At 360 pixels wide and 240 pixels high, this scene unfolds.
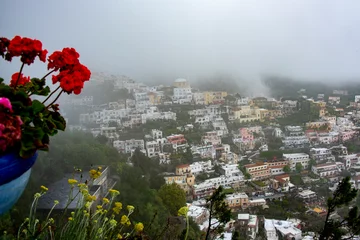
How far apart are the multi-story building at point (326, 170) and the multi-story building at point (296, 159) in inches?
20.0

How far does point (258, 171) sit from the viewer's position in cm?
945

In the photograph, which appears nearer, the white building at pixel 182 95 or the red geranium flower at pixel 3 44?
the red geranium flower at pixel 3 44

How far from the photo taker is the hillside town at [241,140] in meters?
7.54

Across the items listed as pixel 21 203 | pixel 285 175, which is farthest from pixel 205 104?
pixel 21 203

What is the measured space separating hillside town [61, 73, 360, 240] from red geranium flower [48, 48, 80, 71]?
190 inches

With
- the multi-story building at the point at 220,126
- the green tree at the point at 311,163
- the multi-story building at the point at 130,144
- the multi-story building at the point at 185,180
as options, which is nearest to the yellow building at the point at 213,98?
the multi-story building at the point at 220,126

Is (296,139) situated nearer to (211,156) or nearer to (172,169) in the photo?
(211,156)

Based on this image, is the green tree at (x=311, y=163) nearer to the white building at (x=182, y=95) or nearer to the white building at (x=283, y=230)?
the white building at (x=283, y=230)

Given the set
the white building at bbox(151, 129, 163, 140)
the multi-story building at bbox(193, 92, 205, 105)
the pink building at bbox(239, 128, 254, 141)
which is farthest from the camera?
the multi-story building at bbox(193, 92, 205, 105)

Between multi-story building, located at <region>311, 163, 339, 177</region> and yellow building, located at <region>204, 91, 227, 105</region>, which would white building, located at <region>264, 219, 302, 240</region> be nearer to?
multi-story building, located at <region>311, 163, 339, 177</region>

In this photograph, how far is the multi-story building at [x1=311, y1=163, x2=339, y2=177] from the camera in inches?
362

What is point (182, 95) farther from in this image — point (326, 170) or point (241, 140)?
point (326, 170)

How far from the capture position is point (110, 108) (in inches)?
465

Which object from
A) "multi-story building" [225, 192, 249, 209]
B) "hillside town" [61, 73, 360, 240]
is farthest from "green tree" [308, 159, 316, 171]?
"multi-story building" [225, 192, 249, 209]
